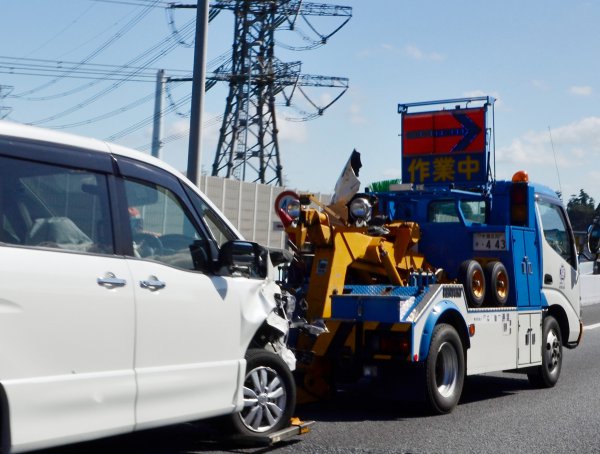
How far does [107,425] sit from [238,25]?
49.4m

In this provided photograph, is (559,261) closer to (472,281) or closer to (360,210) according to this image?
(472,281)

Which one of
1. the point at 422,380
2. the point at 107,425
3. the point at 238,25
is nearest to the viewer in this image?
the point at 107,425

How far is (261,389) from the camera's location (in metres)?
7.45

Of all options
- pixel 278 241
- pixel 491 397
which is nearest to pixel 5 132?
pixel 491 397

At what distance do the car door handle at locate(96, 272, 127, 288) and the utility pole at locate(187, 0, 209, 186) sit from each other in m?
7.24

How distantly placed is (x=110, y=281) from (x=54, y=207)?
0.58 m

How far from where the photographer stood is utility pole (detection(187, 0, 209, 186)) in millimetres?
13258

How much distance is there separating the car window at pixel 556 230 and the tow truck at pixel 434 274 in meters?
0.03

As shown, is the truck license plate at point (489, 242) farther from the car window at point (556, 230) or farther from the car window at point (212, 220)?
the car window at point (212, 220)

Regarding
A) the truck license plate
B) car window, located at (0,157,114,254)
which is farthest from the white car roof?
the truck license plate

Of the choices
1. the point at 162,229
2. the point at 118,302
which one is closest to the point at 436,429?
the point at 162,229

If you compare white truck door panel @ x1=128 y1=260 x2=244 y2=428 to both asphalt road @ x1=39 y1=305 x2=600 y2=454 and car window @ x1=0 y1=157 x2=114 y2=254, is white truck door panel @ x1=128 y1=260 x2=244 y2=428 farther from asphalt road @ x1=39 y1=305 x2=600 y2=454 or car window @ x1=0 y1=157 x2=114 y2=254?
asphalt road @ x1=39 y1=305 x2=600 y2=454

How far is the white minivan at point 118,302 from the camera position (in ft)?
18.0

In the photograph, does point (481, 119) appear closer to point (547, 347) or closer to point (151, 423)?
point (547, 347)
